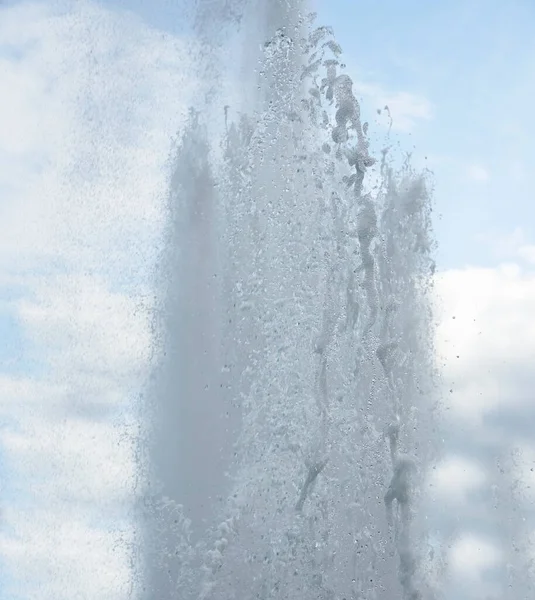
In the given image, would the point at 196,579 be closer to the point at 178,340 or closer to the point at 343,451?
the point at 343,451

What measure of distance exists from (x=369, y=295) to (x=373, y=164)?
277 cm

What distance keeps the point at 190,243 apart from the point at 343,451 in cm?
759

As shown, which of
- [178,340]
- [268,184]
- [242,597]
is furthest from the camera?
[178,340]

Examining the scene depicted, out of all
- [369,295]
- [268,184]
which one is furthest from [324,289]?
[268,184]

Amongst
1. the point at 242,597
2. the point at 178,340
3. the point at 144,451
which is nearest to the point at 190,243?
the point at 178,340

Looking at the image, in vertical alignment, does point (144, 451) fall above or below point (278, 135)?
below

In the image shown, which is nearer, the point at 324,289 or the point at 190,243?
the point at 324,289

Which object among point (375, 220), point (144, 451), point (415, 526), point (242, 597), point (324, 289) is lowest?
point (242, 597)

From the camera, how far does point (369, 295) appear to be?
80.7ft

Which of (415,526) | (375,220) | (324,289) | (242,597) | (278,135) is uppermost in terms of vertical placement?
(278,135)

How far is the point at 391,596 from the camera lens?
22922 millimetres

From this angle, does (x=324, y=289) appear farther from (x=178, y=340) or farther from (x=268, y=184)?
(x=178, y=340)

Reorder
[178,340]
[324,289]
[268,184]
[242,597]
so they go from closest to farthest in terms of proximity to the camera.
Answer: [242,597] → [324,289] → [268,184] → [178,340]

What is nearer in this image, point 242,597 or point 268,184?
point 242,597
